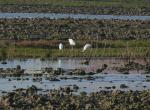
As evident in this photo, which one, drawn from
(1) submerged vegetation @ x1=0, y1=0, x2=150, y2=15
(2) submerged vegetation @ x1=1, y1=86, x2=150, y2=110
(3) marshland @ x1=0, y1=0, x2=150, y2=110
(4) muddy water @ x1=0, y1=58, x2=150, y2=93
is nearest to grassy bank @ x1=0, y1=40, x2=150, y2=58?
(3) marshland @ x1=0, y1=0, x2=150, y2=110

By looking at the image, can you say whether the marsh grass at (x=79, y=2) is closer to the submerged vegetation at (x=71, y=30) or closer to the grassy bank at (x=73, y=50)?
the submerged vegetation at (x=71, y=30)

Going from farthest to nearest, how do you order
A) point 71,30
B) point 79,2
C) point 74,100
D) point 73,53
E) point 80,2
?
point 80,2, point 79,2, point 71,30, point 73,53, point 74,100

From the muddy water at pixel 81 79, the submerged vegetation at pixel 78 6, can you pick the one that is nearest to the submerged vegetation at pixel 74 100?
the muddy water at pixel 81 79

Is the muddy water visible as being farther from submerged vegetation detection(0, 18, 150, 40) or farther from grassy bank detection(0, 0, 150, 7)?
grassy bank detection(0, 0, 150, 7)

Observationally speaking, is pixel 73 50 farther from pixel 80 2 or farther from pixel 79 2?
pixel 80 2

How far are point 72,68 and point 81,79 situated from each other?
461cm

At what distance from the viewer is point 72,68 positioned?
3950 cm

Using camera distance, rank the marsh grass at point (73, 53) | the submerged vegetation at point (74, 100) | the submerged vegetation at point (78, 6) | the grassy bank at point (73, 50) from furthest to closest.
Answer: the submerged vegetation at point (78, 6), the grassy bank at point (73, 50), the marsh grass at point (73, 53), the submerged vegetation at point (74, 100)

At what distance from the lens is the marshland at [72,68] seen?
26.6 meters

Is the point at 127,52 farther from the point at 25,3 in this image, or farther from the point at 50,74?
the point at 25,3

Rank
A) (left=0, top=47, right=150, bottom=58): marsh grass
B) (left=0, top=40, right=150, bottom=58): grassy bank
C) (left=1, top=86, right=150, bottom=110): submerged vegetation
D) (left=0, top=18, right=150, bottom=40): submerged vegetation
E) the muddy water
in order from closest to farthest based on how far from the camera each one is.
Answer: (left=1, top=86, right=150, bottom=110): submerged vegetation, the muddy water, (left=0, top=47, right=150, bottom=58): marsh grass, (left=0, top=40, right=150, bottom=58): grassy bank, (left=0, top=18, right=150, bottom=40): submerged vegetation

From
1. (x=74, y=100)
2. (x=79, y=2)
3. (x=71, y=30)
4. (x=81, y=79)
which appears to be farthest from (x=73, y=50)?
(x=79, y=2)

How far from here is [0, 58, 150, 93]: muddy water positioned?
3212 cm

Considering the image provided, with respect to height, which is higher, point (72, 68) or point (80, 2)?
point (72, 68)
